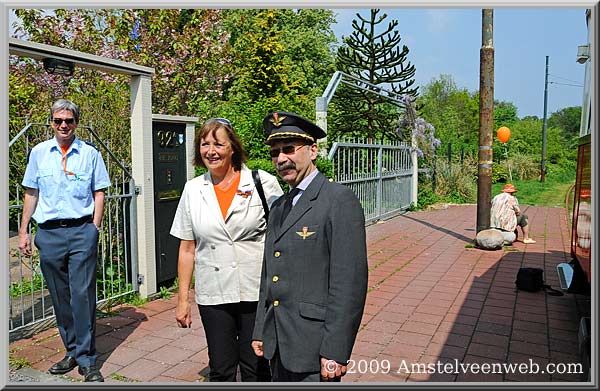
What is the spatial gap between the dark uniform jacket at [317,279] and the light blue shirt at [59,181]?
6.58 ft

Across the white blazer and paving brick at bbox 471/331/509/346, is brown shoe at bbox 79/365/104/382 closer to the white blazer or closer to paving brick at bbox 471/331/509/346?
the white blazer

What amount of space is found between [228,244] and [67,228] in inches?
60.5

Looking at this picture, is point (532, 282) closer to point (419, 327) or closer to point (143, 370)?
point (419, 327)

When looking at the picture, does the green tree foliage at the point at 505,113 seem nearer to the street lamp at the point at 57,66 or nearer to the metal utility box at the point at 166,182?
the metal utility box at the point at 166,182

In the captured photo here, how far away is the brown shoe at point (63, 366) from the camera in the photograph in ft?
12.8

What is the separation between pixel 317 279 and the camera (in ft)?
7.78

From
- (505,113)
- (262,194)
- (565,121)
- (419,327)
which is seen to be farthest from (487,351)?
(565,121)

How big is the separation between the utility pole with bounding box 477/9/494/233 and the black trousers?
24.2 feet

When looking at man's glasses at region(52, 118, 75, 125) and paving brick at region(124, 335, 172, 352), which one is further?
paving brick at region(124, 335, 172, 352)

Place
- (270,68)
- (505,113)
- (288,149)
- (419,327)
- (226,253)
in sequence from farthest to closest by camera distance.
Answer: (505,113) → (270,68) → (419,327) → (226,253) → (288,149)

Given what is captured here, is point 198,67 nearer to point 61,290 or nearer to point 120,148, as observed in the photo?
point 120,148

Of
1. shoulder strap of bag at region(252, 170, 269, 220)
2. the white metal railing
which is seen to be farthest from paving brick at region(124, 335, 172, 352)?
the white metal railing

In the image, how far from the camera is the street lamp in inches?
181

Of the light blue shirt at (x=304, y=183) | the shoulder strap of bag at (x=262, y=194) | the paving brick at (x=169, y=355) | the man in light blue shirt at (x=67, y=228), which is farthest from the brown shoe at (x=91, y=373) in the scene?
the light blue shirt at (x=304, y=183)
